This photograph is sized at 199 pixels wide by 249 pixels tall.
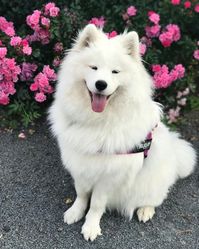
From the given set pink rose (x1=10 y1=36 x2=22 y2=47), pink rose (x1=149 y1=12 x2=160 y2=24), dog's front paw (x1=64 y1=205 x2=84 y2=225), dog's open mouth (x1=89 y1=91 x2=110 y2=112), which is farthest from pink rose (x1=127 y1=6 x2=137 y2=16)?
dog's front paw (x1=64 y1=205 x2=84 y2=225)

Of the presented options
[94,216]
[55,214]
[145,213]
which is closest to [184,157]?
[145,213]

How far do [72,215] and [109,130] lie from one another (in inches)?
38.4

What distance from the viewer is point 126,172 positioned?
320cm

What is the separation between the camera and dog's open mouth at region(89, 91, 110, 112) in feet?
9.64

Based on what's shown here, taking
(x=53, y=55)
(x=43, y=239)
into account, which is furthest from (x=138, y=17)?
(x=43, y=239)

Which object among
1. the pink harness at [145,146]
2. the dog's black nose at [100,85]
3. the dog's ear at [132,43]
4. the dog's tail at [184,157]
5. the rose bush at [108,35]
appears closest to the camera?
the dog's black nose at [100,85]

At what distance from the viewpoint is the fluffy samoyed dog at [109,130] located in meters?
2.91

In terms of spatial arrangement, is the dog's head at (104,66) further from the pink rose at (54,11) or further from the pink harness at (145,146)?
the pink rose at (54,11)

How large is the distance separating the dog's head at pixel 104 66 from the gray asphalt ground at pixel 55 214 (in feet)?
4.04

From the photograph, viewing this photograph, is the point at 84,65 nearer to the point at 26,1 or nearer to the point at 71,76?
the point at 71,76

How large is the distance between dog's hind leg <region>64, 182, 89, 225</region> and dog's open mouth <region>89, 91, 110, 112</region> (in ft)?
3.11

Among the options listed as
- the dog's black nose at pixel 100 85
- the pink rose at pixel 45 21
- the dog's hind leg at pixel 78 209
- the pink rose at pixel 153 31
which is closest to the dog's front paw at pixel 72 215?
the dog's hind leg at pixel 78 209

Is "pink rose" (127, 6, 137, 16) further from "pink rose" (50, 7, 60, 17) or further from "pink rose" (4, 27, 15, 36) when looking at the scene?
"pink rose" (4, 27, 15, 36)

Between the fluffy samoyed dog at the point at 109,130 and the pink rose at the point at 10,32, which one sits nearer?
the fluffy samoyed dog at the point at 109,130
